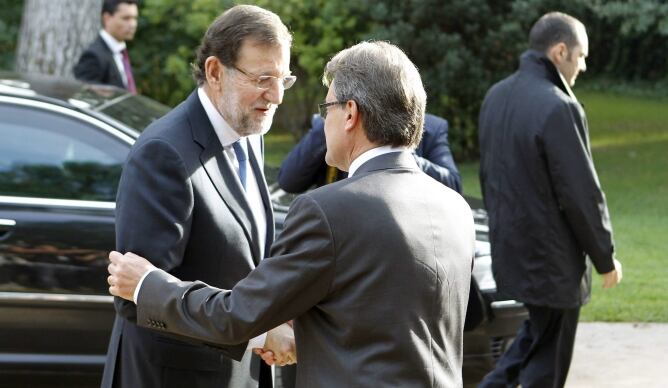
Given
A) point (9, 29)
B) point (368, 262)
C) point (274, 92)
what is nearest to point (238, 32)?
point (274, 92)

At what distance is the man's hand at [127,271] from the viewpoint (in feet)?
10.1

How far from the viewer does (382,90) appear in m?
2.77

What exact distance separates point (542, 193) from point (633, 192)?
26.7ft

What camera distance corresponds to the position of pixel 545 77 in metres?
5.79

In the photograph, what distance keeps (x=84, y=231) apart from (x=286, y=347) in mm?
2588

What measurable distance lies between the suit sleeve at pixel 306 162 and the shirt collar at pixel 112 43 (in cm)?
320

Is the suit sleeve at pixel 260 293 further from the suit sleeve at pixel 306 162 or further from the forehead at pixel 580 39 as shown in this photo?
the forehead at pixel 580 39

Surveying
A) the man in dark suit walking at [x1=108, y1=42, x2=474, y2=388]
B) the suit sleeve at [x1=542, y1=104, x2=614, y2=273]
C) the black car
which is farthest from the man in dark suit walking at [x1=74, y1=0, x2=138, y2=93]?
the man in dark suit walking at [x1=108, y1=42, x2=474, y2=388]

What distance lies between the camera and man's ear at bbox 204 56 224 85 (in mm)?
3432

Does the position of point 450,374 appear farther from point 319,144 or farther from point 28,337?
point 28,337

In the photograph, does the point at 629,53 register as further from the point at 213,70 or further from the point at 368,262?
the point at 368,262

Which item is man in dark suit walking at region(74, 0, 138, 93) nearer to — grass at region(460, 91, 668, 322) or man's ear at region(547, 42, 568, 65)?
man's ear at region(547, 42, 568, 65)

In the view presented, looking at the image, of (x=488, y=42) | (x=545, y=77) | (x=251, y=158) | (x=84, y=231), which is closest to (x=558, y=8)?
(x=488, y=42)

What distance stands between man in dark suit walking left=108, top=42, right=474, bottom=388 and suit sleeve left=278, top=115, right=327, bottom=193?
244 cm
